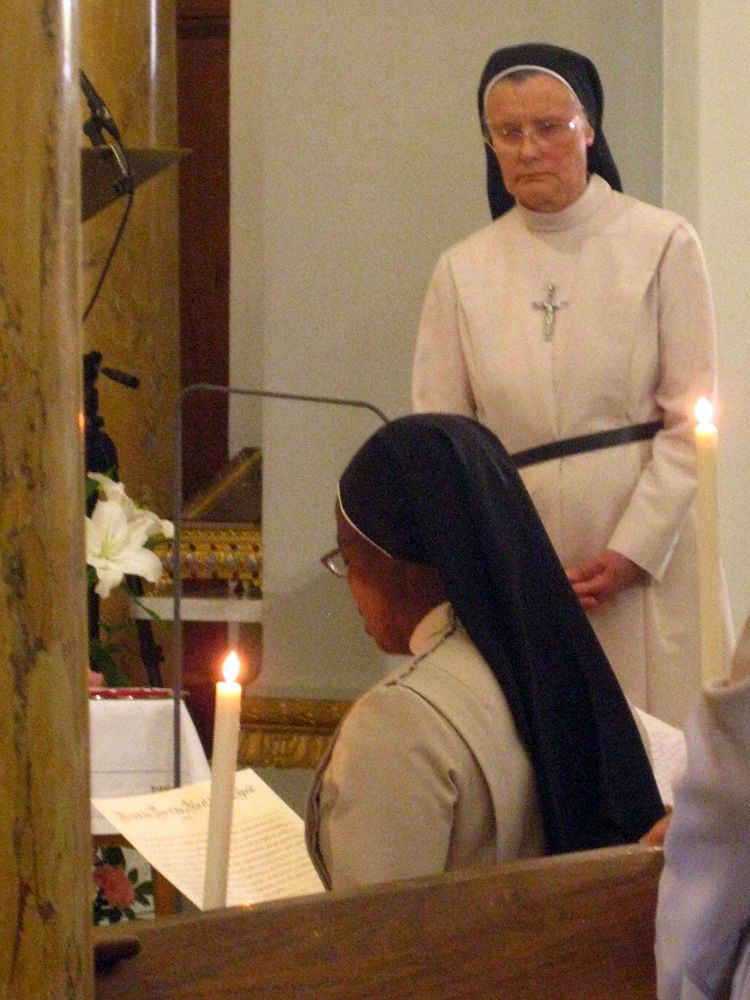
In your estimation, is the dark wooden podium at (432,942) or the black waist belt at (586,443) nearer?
the dark wooden podium at (432,942)

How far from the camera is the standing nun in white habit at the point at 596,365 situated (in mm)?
3289

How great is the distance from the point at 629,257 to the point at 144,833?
185 centimetres

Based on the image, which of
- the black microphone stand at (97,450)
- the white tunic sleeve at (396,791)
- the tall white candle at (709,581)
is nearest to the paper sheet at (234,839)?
the white tunic sleeve at (396,791)

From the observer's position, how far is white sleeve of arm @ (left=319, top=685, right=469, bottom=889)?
1.80m

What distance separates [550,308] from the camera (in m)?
3.42

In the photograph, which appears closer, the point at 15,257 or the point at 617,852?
the point at 15,257

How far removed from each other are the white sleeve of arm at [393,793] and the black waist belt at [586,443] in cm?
157

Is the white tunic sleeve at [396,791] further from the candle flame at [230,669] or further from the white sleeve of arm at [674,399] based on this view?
the white sleeve of arm at [674,399]

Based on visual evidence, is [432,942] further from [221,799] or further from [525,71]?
[525,71]

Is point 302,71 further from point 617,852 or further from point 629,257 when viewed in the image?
point 617,852

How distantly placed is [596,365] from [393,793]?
171 centimetres

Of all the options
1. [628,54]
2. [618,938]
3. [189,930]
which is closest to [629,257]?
[628,54]

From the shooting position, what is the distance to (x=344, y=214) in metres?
4.27

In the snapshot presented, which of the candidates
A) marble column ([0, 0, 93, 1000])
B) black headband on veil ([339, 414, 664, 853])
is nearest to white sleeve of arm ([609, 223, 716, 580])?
black headband on veil ([339, 414, 664, 853])
